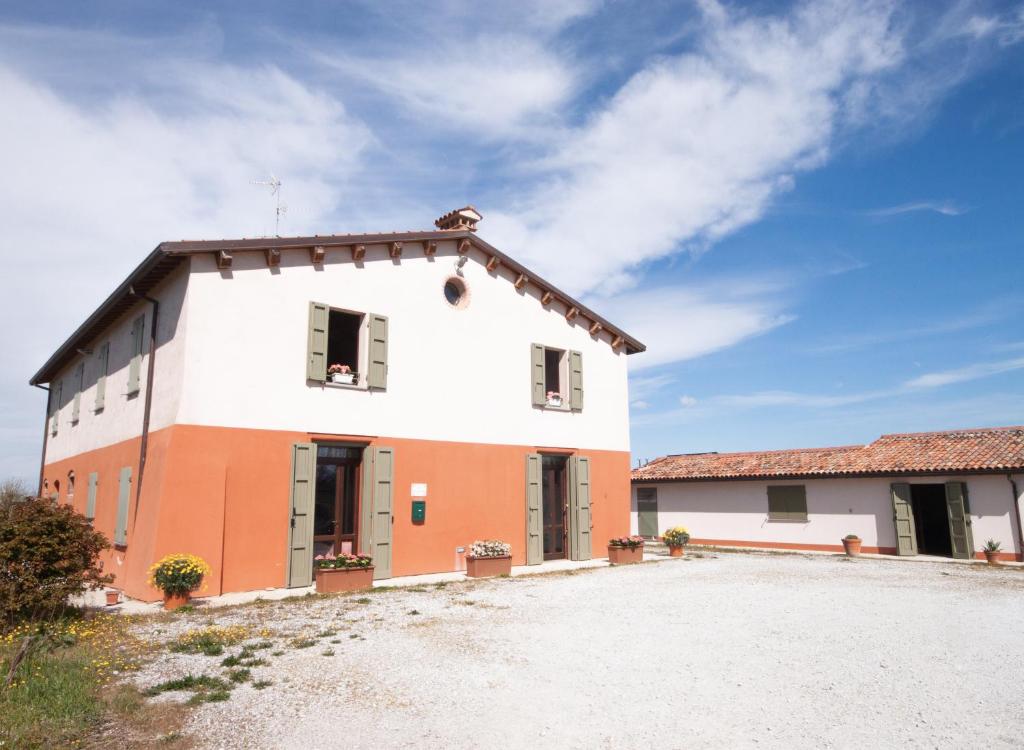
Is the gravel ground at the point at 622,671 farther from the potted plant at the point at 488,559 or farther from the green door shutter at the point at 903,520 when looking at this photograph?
the green door shutter at the point at 903,520

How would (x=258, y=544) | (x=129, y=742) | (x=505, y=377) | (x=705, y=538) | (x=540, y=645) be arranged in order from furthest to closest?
(x=705, y=538) → (x=505, y=377) → (x=258, y=544) → (x=540, y=645) → (x=129, y=742)

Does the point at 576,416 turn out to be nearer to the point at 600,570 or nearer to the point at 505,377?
the point at 505,377

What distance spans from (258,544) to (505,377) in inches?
253

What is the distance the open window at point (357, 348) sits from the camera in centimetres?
1222

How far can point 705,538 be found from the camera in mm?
24062

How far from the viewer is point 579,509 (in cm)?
1622

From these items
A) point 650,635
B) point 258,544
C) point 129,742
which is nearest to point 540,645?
point 650,635

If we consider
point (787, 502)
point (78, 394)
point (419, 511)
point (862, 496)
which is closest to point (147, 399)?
point (419, 511)

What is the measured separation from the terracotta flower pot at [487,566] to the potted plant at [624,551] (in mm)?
3174

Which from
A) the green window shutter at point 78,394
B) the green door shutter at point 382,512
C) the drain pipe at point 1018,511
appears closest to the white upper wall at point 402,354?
the green door shutter at point 382,512

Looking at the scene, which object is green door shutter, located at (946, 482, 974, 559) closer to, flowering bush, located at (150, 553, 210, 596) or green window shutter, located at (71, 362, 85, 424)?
flowering bush, located at (150, 553, 210, 596)

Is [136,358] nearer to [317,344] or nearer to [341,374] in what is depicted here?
[317,344]

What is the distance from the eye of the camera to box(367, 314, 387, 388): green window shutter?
13.0m

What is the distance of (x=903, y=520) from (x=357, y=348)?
1576cm
